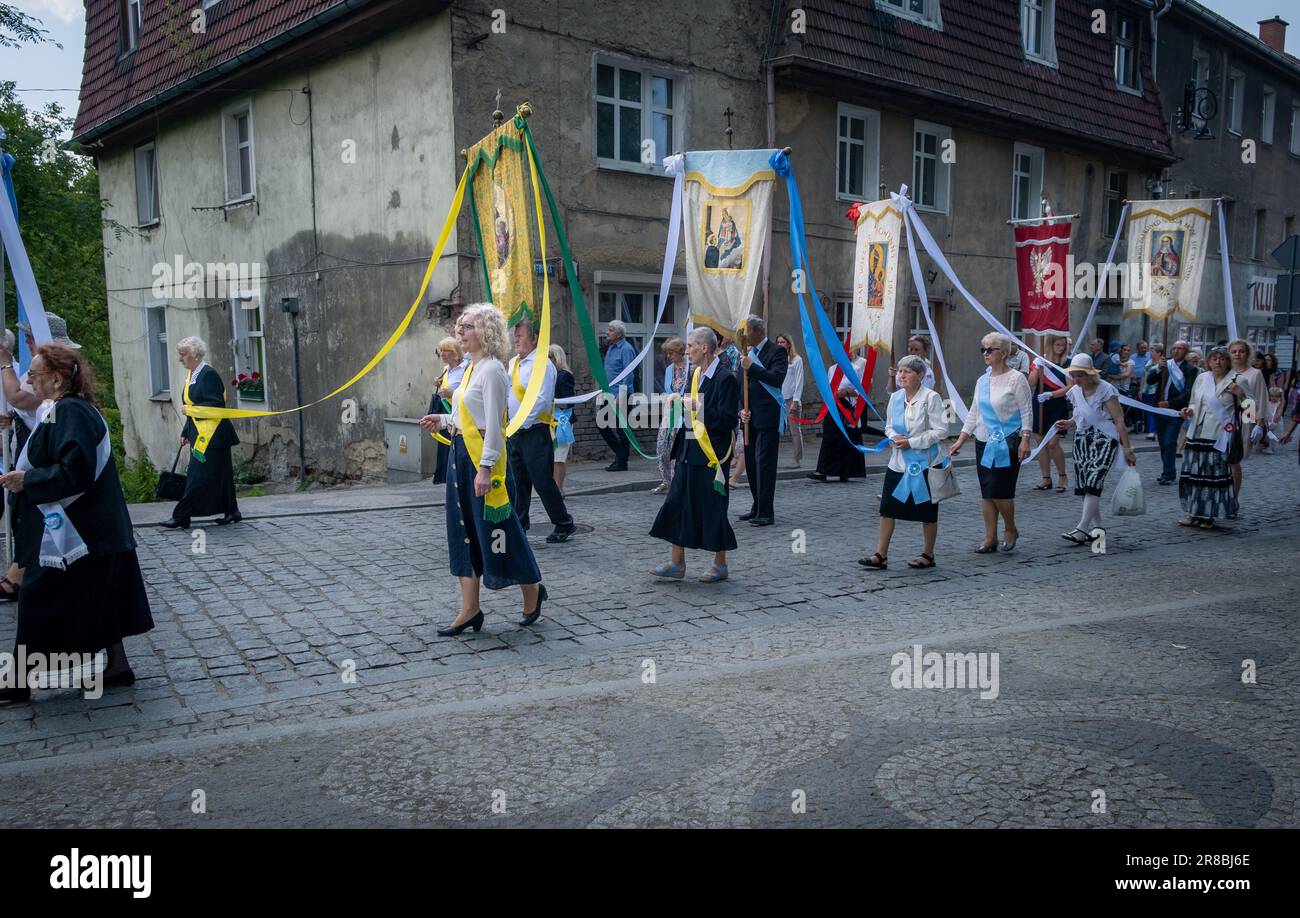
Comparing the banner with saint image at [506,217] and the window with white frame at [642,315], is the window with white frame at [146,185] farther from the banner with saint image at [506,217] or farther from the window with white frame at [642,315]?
the banner with saint image at [506,217]

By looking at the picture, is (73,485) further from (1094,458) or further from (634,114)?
(634,114)

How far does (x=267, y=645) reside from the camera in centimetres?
589

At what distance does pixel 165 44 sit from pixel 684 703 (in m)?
18.8

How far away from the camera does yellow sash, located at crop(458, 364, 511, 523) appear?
5.87 metres

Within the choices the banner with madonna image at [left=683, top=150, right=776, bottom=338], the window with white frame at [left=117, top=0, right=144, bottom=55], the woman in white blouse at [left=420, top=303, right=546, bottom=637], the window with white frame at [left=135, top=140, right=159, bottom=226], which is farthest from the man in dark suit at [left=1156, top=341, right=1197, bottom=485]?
the window with white frame at [left=117, top=0, right=144, bottom=55]

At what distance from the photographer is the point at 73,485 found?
16.0 ft

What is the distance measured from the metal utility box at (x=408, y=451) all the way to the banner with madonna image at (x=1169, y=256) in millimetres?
10628

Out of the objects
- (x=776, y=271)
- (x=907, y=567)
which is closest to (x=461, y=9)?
(x=776, y=271)

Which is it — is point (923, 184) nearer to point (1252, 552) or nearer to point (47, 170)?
point (1252, 552)

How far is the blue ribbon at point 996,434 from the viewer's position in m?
8.52

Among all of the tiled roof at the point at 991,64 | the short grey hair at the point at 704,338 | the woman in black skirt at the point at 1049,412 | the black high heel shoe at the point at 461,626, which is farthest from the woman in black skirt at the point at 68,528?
the tiled roof at the point at 991,64

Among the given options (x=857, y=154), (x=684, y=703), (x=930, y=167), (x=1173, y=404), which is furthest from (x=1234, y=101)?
(x=684, y=703)

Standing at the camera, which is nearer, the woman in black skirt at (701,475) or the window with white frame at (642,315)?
the woman in black skirt at (701,475)

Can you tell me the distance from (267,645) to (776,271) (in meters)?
13.2
